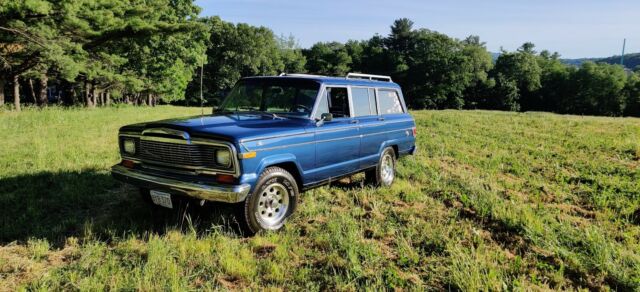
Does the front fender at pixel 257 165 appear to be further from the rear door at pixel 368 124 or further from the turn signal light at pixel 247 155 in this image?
the rear door at pixel 368 124

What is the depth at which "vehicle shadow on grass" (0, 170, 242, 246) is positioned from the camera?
15.1 ft

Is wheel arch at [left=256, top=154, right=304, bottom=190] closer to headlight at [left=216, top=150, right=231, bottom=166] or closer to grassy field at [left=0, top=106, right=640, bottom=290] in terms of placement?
headlight at [left=216, top=150, right=231, bottom=166]

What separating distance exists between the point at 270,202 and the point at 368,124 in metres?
2.32

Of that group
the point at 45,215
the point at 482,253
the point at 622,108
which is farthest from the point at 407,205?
the point at 622,108

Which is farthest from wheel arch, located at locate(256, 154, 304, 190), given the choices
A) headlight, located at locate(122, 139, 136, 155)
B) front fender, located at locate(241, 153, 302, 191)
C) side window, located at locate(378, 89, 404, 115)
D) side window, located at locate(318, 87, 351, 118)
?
side window, located at locate(378, 89, 404, 115)

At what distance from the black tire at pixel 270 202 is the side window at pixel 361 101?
1900mm

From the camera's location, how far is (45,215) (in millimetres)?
5199

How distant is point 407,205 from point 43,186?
5.94 metres

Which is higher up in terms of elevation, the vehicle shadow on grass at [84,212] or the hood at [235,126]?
the hood at [235,126]

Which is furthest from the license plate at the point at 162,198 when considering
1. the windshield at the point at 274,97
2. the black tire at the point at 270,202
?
the windshield at the point at 274,97

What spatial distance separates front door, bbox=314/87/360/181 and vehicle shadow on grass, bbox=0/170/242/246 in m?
1.44

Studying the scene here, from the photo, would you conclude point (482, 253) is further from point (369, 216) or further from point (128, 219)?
point (128, 219)

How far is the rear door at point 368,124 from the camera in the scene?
6.07 metres

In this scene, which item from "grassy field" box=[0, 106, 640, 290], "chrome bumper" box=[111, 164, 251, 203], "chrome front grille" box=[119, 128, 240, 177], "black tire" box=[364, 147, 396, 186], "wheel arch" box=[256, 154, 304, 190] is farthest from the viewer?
"black tire" box=[364, 147, 396, 186]
